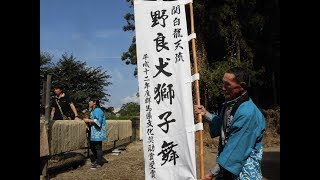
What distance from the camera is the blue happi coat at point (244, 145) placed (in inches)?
137

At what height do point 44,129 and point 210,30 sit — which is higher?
point 210,30

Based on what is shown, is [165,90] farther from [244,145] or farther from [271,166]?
[271,166]

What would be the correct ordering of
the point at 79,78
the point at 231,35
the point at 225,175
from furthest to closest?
the point at 79,78 → the point at 231,35 → the point at 225,175

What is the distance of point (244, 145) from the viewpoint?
348 cm

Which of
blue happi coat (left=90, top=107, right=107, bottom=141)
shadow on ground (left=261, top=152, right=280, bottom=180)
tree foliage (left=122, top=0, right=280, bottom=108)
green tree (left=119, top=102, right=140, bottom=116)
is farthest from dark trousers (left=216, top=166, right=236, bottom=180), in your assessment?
green tree (left=119, top=102, right=140, bottom=116)

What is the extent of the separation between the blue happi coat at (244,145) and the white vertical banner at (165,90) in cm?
84

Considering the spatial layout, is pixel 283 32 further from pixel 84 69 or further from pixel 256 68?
pixel 84 69

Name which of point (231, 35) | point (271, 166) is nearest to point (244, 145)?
point (271, 166)

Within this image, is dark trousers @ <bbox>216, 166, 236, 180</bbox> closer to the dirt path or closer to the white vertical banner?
the white vertical banner

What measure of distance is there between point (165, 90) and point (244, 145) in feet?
4.32

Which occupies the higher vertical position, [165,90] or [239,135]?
[165,90]
